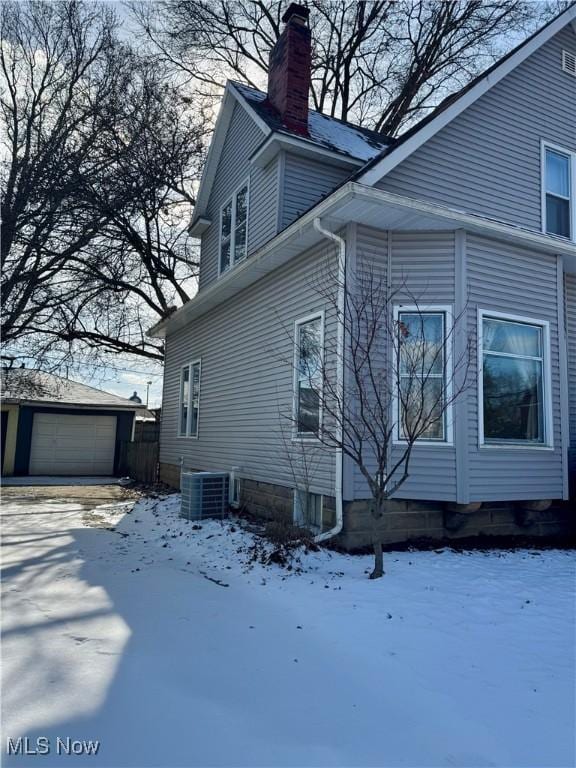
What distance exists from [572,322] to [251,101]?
6892mm

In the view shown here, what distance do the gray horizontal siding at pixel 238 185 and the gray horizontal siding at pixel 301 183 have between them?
0.75 ft

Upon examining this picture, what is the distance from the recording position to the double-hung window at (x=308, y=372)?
23.2 ft

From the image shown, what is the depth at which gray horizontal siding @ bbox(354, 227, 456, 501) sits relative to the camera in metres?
6.34

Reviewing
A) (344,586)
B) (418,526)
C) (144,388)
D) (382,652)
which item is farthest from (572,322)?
(144,388)

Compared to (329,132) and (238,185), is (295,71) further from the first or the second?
(238,185)

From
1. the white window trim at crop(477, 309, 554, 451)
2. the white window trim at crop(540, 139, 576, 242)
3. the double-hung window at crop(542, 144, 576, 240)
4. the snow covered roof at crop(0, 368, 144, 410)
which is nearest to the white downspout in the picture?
the white window trim at crop(477, 309, 554, 451)

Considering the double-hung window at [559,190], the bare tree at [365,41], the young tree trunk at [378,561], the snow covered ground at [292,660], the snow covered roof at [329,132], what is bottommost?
the snow covered ground at [292,660]

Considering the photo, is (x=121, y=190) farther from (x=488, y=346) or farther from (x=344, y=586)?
(x=344, y=586)

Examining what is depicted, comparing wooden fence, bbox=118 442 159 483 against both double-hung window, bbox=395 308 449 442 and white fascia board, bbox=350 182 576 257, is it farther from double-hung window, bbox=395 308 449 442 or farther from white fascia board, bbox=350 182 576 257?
white fascia board, bbox=350 182 576 257

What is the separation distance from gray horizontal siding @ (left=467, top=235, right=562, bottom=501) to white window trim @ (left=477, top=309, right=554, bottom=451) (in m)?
0.05

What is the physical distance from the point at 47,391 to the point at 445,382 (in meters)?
15.5

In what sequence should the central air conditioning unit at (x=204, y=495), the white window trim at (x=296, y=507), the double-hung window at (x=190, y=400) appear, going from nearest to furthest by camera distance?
the white window trim at (x=296, y=507)
the central air conditioning unit at (x=204, y=495)
the double-hung window at (x=190, y=400)

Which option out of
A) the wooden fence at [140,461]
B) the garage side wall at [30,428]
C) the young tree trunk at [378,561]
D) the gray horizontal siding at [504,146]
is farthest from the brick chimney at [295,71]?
the garage side wall at [30,428]

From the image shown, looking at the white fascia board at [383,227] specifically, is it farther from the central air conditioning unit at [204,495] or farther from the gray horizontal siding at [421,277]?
the central air conditioning unit at [204,495]
